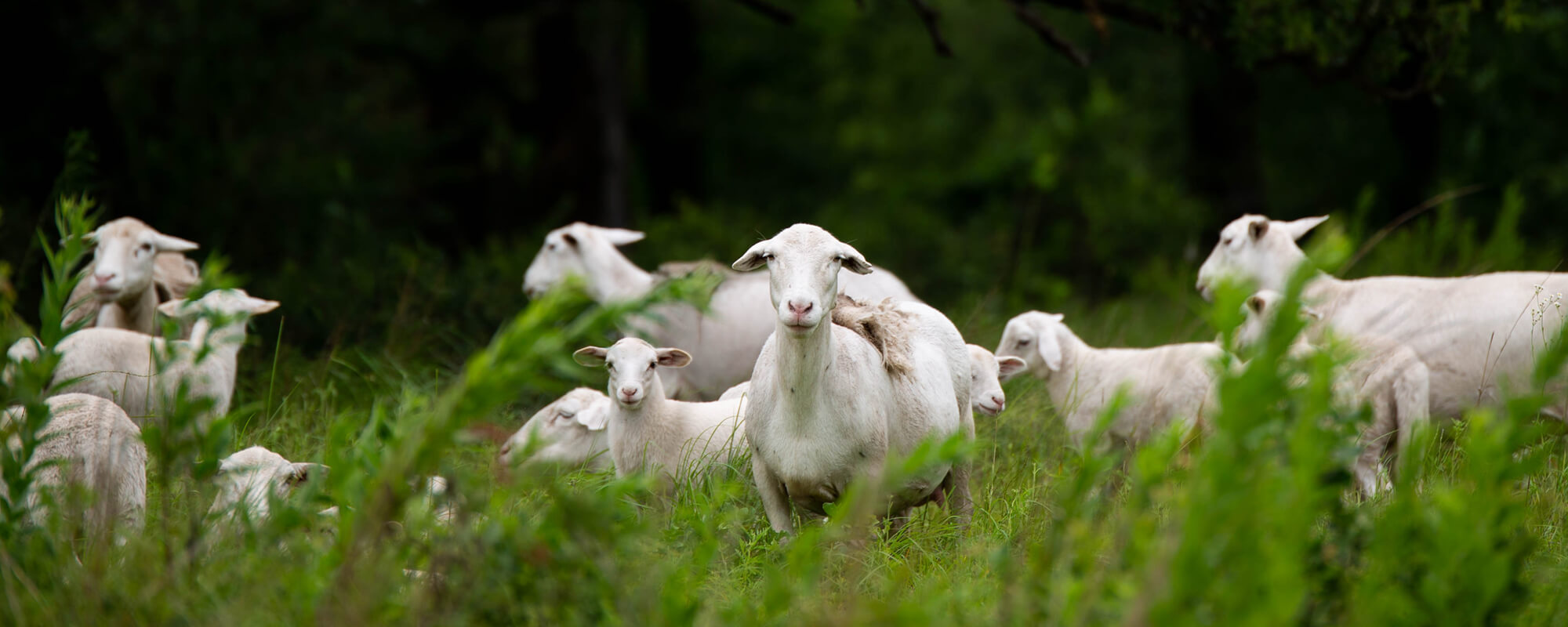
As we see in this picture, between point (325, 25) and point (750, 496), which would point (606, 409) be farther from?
point (325, 25)

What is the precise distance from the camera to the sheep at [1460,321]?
5.46 meters

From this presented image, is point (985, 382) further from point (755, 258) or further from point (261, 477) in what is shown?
point (261, 477)

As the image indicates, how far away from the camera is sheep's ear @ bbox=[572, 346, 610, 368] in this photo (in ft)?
17.5

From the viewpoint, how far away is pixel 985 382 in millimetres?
5488

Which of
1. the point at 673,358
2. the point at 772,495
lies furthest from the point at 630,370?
the point at 772,495

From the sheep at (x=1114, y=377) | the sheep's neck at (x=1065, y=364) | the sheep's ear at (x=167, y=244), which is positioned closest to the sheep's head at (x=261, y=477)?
the sheep's ear at (x=167, y=244)

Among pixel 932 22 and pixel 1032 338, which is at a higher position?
pixel 932 22

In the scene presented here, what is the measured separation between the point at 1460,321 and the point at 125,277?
20.2ft

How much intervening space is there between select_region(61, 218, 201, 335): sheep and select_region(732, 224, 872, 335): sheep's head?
10.8 ft

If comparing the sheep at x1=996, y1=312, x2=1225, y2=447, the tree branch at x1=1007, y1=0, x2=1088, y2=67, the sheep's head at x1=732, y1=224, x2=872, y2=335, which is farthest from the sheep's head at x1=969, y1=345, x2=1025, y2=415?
the tree branch at x1=1007, y1=0, x2=1088, y2=67

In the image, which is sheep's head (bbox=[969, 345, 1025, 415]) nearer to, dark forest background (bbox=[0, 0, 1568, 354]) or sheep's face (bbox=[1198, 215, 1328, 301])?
sheep's face (bbox=[1198, 215, 1328, 301])

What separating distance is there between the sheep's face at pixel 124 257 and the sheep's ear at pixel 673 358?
2337 mm

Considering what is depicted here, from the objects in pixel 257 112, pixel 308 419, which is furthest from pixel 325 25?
pixel 308 419

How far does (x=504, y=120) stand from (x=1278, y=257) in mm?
12387
